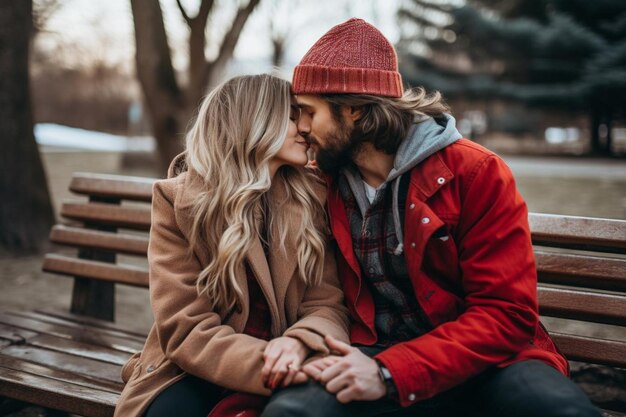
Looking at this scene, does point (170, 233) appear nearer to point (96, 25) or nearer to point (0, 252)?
point (0, 252)

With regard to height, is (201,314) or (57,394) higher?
(201,314)

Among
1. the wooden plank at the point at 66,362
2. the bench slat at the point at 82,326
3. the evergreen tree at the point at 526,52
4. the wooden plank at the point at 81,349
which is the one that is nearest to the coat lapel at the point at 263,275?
the wooden plank at the point at 66,362

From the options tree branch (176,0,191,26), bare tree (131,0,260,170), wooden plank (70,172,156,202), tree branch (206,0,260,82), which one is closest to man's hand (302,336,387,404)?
wooden plank (70,172,156,202)

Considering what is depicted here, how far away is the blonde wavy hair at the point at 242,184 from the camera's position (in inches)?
92.5

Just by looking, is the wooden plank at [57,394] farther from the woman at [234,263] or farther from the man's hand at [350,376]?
the man's hand at [350,376]

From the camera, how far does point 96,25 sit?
17531mm

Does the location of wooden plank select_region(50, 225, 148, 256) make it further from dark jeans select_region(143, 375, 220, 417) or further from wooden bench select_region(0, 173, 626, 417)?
dark jeans select_region(143, 375, 220, 417)

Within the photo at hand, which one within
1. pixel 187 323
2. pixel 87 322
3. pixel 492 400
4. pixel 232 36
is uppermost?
pixel 232 36

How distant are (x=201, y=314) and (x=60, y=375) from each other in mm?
818

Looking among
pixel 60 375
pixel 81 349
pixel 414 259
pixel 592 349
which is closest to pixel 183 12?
pixel 81 349

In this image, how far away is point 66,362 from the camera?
9.32 feet

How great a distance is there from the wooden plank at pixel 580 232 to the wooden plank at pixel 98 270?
6.27 feet

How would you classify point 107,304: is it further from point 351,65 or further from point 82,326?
point 351,65

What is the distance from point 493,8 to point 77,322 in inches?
778
